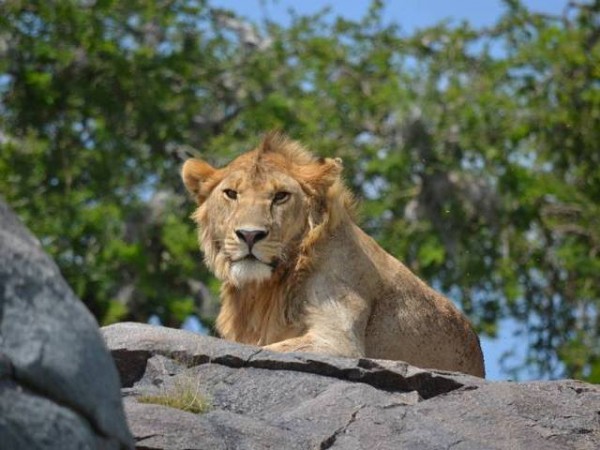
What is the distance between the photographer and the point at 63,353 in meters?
5.44

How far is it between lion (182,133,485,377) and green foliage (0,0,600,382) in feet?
26.5

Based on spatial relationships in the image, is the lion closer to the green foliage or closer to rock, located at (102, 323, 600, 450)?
rock, located at (102, 323, 600, 450)

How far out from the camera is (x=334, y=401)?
7.58 meters

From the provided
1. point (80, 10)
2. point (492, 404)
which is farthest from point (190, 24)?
point (492, 404)

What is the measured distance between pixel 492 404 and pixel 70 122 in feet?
44.5

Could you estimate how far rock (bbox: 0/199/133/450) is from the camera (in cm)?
531

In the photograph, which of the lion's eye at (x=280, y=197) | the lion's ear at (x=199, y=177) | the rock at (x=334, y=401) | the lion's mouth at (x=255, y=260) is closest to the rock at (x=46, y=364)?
the rock at (x=334, y=401)

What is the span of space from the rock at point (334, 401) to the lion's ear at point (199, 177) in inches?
97.7

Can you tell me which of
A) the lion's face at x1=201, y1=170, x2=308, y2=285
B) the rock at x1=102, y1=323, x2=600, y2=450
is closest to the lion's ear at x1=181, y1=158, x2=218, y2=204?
the lion's face at x1=201, y1=170, x2=308, y2=285

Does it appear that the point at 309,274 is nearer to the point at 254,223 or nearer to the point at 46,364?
the point at 254,223

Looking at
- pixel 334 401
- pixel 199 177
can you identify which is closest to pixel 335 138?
pixel 199 177

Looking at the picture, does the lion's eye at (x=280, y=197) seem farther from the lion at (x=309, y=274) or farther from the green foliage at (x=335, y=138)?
the green foliage at (x=335, y=138)

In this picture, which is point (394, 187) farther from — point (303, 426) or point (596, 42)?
point (303, 426)

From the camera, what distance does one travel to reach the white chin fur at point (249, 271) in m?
9.84
